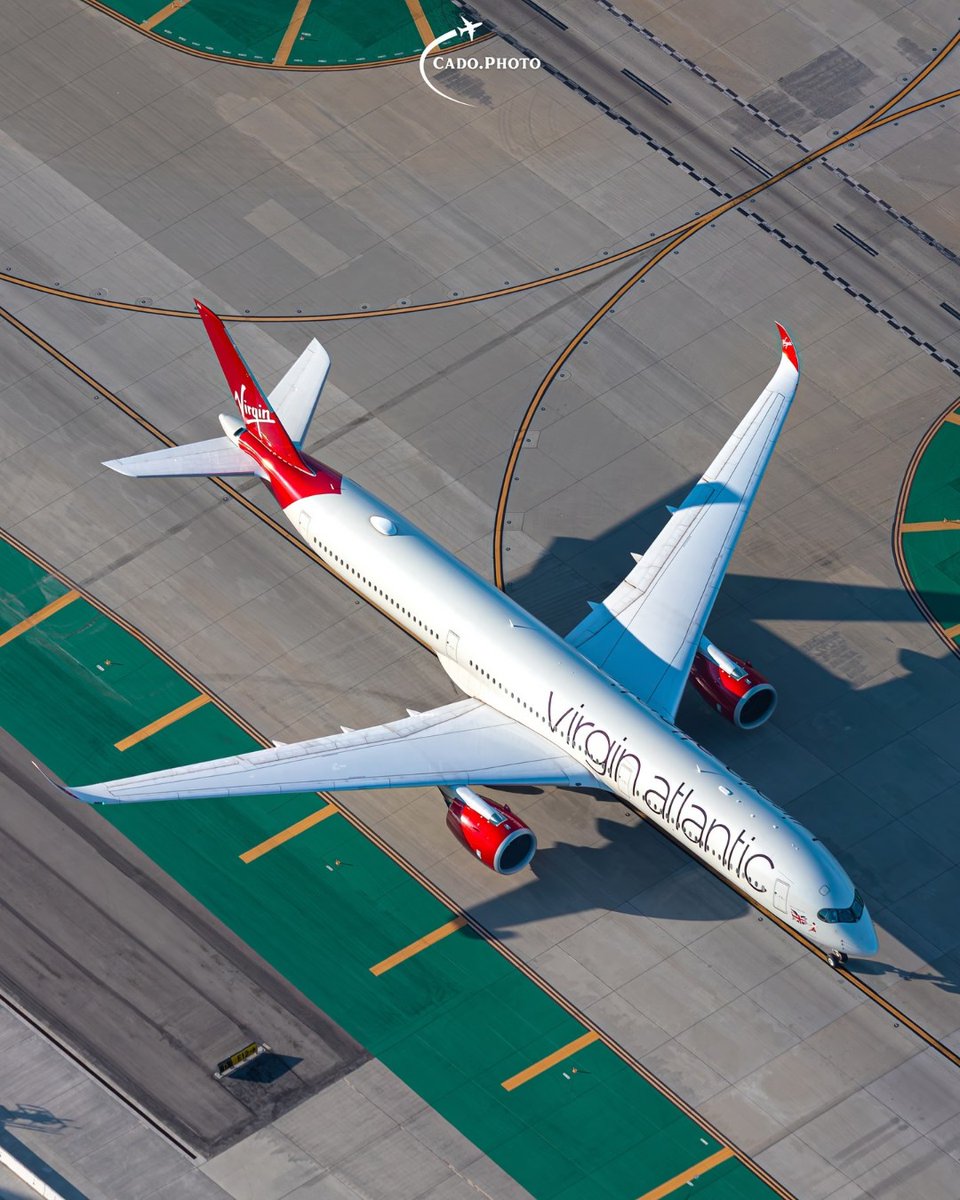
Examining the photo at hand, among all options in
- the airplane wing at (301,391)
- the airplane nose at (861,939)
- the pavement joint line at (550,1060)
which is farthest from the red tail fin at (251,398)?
the airplane nose at (861,939)

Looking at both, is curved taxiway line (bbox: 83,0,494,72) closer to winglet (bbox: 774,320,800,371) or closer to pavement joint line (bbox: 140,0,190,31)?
pavement joint line (bbox: 140,0,190,31)

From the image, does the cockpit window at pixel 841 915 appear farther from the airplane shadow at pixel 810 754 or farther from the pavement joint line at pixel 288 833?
the pavement joint line at pixel 288 833

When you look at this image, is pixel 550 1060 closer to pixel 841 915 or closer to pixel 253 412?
pixel 841 915

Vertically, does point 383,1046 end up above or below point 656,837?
below

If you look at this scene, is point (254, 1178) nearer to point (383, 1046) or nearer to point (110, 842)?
point (383, 1046)

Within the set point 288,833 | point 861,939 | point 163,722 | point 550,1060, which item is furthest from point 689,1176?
point 163,722

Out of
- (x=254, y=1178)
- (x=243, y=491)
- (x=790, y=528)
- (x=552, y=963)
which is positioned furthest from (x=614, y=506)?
(x=254, y=1178)
